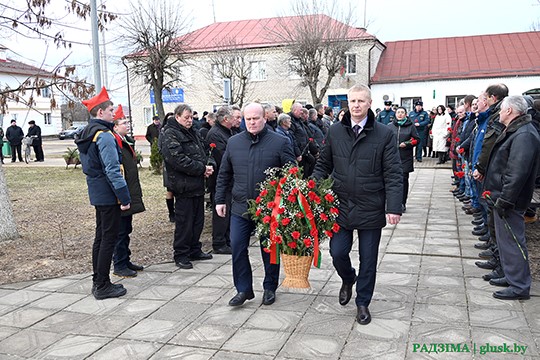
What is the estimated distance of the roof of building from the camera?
3433cm

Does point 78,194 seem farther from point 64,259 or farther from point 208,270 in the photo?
point 208,270

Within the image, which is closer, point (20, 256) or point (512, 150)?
point (512, 150)

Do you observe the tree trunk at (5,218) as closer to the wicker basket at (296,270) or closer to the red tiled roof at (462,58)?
the wicker basket at (296,270)

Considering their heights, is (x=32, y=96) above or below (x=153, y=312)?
above

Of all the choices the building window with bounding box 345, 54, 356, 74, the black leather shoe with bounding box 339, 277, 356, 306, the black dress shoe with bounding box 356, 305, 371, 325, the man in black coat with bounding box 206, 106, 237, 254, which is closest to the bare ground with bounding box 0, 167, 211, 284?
the man in black coat with bounding box 206, 106, 237, 254

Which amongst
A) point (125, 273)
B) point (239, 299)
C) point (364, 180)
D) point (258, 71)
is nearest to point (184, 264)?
point (125, 273)

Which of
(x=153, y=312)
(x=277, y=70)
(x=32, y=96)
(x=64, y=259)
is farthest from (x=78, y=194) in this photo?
(x=277, y=70)

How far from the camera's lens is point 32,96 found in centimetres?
761

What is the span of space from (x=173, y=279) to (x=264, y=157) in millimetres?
1984

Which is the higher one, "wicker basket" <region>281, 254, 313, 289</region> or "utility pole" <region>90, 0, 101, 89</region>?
"utility pole" <region>90, 0, 101, 89</region>

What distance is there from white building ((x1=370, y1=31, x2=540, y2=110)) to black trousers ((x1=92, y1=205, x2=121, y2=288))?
29.7 m

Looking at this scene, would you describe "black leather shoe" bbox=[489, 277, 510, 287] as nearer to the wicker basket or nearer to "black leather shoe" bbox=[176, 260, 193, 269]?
the wicker basket

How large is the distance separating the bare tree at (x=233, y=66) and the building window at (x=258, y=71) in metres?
0.45

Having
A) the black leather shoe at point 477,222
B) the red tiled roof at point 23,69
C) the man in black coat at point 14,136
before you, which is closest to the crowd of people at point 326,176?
the black leather shoe at point 477,222
